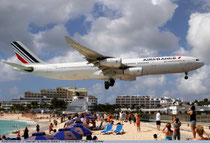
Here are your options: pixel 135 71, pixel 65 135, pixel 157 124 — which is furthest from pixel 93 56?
pixel 65 135

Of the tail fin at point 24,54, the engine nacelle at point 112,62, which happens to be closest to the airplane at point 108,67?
the engine nacelle at point 112,62

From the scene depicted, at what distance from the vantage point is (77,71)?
3834cm

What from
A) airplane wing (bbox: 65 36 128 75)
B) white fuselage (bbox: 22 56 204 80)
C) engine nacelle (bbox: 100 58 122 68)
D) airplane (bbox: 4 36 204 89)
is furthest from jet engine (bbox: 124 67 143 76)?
engine nacelle (bbox: 100 58 122 68)

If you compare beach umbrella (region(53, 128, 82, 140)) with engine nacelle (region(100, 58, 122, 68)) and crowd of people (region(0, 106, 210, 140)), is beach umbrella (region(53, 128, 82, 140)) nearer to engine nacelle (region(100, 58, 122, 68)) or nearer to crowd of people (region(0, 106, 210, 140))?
crowd of people (region(0, 106, 210, 140))

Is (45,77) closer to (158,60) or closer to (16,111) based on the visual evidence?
(158,60)

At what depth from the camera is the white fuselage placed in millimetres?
35125

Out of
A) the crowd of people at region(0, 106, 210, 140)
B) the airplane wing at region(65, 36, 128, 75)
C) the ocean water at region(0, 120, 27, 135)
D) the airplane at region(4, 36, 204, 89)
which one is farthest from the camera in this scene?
the ocean water at region(0, 120, 27, 135)

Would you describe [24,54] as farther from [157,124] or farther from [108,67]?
[157,124]

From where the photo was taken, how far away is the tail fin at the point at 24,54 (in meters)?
44.2

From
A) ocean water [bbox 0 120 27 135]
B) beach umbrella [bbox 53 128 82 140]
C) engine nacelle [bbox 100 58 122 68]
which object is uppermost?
engine nacelle [bbox 100 58 122 68]

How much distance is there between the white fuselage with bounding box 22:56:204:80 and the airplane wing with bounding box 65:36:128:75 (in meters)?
0.73

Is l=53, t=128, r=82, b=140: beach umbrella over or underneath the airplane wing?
underneath

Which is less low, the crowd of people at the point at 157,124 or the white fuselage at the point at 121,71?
the white fuselage at the point at 121,71

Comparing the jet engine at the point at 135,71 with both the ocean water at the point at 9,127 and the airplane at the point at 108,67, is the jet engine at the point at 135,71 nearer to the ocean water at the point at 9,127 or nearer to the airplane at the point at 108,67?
the airplane at the point at 108,67
